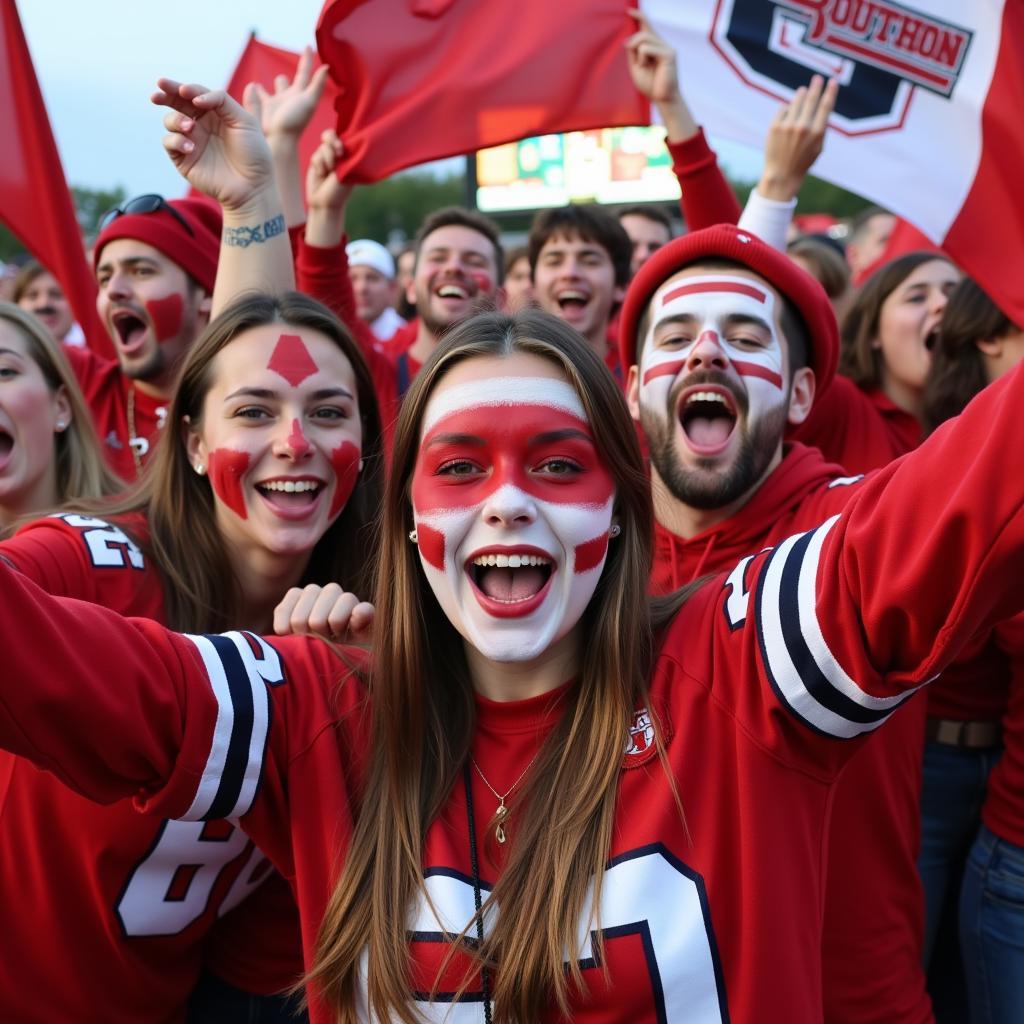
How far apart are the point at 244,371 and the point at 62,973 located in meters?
1.35

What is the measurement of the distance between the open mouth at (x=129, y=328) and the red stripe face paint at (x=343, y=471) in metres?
1.89

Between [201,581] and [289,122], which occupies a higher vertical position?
[289,122]

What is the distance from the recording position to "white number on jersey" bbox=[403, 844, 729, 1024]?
170 cm

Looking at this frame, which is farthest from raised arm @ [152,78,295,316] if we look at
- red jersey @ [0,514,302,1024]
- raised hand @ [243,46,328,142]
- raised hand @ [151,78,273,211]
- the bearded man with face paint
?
red jersey @ [0,514,302,1024]

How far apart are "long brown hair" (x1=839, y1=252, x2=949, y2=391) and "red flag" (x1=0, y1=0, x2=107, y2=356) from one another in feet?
10.8

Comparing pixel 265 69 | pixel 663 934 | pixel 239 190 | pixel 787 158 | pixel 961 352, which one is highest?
pixel 265 69

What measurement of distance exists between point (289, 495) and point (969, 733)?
6.03ft

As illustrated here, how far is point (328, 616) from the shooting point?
7.20ft

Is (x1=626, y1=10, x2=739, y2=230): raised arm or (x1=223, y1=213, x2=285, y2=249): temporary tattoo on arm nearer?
(x1=223, y1=213, x2=285, y2=249): temporary tattoo on arm

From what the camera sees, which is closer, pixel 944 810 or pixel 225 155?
pixel 944 810

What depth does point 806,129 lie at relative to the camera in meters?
3.71

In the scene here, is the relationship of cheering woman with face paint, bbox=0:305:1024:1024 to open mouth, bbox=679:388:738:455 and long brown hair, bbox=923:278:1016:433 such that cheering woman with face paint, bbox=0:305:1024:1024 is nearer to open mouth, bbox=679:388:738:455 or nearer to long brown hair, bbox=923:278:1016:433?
open mouth, bbox=679:388:738:455

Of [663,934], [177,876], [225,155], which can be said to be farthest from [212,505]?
[663,934]

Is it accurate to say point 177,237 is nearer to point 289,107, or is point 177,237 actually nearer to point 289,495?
point 289,107
